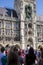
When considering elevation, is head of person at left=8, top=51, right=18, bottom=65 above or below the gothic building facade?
above

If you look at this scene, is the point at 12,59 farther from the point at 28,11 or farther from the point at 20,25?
the point at 28,11

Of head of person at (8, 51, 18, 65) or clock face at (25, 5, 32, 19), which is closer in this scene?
head of person at (8, 51, 18, 65)

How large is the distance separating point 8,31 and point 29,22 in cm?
745

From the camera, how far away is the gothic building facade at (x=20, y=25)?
7594 centimetres

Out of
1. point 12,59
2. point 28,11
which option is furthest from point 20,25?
point 12,59

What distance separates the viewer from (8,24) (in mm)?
77438

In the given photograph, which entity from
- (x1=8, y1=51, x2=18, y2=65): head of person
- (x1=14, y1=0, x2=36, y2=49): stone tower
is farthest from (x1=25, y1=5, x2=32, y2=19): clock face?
(x1=8, y1=51, x2=18, y2=65): head of person

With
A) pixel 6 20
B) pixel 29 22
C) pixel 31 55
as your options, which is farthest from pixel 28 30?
pixel 31 55

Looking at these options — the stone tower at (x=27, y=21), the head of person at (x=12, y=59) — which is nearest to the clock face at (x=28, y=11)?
the stone tower at (x=27, y=21)

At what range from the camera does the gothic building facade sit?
75.9 m

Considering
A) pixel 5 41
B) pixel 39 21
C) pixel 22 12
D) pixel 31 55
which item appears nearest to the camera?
pixel 31 55

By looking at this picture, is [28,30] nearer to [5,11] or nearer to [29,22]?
[29,22]

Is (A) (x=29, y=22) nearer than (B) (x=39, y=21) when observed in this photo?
Yes

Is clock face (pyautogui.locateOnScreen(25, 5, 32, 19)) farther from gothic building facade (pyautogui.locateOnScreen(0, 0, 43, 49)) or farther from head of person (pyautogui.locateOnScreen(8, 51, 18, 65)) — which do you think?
head of person (pyautogui.locateOnScreen(8, 51, 18, 65))
